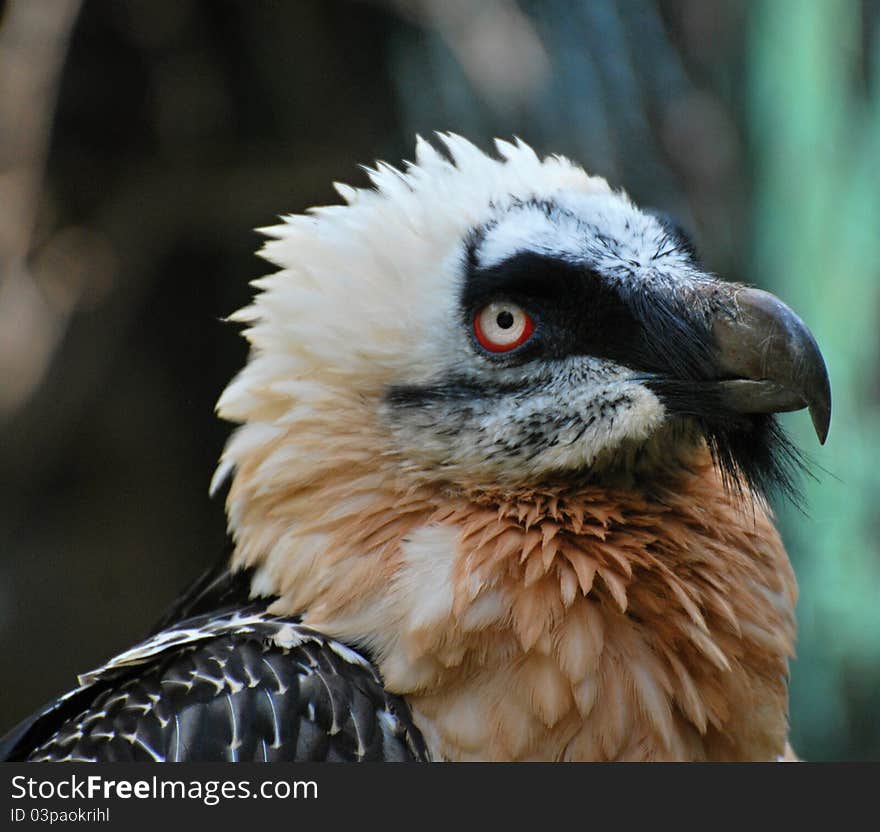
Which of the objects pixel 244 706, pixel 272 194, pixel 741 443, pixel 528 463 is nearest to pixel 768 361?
pixel 741 443

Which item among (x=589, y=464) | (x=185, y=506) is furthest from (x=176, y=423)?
(x=589, y=464)

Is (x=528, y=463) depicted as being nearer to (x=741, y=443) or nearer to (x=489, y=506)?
(x=489, y=506)

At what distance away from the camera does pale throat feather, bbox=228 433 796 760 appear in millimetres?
1992

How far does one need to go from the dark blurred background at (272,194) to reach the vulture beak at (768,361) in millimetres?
2131

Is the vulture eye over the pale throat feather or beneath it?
over

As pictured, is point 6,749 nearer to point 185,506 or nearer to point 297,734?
point 297,734

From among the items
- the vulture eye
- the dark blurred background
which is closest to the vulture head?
the vulture eye

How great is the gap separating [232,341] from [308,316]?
2.94m

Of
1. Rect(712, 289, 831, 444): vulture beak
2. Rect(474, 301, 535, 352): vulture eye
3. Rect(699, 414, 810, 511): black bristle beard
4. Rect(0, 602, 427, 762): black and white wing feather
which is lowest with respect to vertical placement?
Rect(0, 602, 427, 762): black and white wing feather

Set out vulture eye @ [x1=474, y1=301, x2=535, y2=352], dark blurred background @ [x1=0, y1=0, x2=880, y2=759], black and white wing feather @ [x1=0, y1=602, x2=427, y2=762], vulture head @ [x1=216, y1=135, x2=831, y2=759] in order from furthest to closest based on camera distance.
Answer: dark blurred background @ [x1=0, y1=0, x2=880, y2=759] → vulture eye @ [x1=474, y1=301, x2=535, y2=352] → vulture head @ [x1=216, y1=135, x2=831, y2=759] → black and white wing feather @ [x1=0, y1=602, x2=427, y2=762]

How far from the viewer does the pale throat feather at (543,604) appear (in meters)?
1.99

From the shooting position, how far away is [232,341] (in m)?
5.12

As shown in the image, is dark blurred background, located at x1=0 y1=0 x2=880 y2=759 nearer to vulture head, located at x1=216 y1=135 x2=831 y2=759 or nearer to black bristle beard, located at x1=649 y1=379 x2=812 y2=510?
black bristle beard, located at x1=649 y1=379 x2=812 y2=510

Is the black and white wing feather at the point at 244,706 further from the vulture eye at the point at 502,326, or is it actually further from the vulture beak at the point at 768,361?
the vulture beak at the point at 768,361
